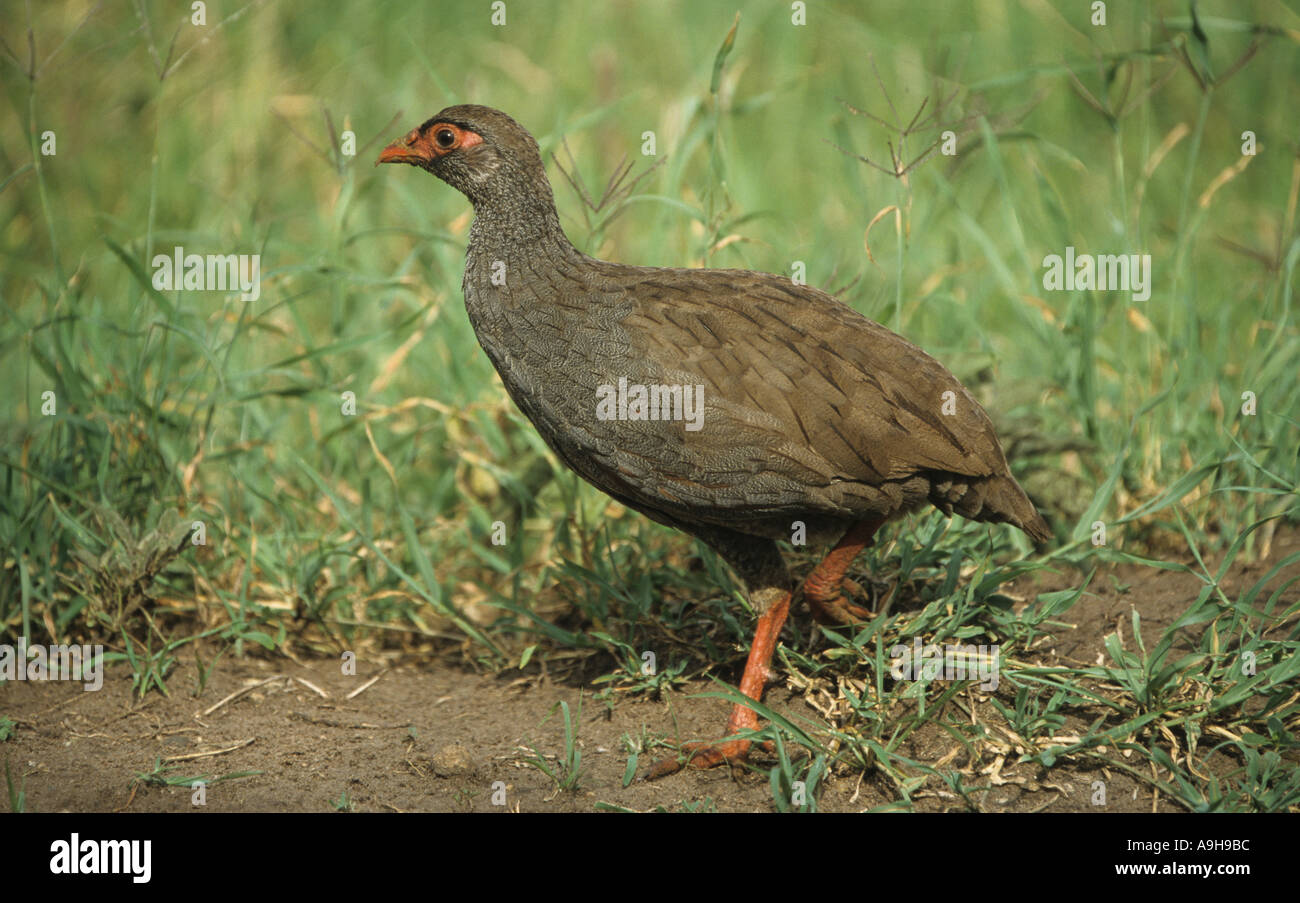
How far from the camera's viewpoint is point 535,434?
4578 millimetres

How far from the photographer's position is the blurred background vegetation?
4246 millimetres

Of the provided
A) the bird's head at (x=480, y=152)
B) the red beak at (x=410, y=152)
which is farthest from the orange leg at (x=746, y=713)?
the red beak at (x=410, y=152)

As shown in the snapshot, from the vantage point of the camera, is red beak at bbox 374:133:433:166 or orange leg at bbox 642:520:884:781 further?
red beak at bbox 374:133:433:166

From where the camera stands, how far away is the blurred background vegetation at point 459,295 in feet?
13.9

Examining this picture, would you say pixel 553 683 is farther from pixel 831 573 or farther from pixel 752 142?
pixel 752 142

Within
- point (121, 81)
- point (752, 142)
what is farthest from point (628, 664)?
point (121, 81)

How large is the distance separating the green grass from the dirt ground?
98 mm

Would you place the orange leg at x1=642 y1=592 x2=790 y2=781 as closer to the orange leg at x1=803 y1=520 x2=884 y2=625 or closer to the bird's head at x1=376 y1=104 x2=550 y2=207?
the orange leg at x1=803 y1=520 x2=884 y2=625

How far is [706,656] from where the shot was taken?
3975 millimetres

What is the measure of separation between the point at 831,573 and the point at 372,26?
5.41 metres

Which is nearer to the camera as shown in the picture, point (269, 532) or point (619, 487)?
point (619, 487)

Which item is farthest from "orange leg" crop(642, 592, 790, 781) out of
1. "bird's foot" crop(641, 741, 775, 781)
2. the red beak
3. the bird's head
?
the red beak

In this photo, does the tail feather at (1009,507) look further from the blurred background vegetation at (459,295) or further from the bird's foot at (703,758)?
the bird's foot at (703,758)

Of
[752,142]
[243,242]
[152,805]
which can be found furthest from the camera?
[752,142]
